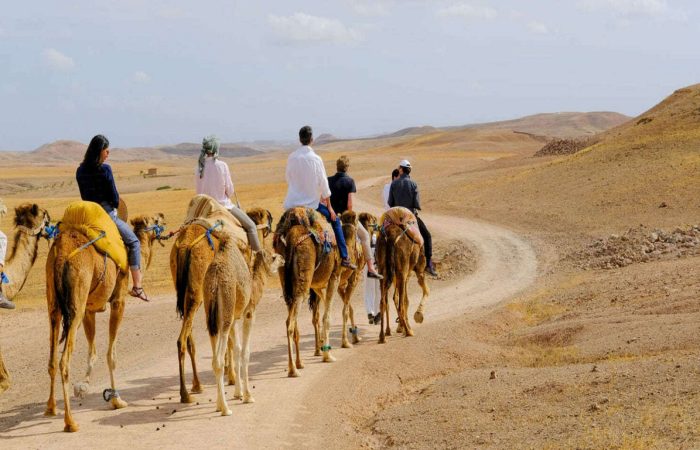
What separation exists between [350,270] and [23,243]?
5.16 m

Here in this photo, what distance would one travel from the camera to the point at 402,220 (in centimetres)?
1465

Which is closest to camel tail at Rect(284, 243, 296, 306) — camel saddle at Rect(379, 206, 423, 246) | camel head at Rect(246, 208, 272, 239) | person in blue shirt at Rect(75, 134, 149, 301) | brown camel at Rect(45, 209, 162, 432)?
camel head at Rect(246, 208, 272, 239)

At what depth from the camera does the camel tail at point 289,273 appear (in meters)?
11.8

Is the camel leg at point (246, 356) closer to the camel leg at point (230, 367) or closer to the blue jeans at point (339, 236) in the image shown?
the camel leg at point (230, 367)

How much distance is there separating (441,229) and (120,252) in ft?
73.3

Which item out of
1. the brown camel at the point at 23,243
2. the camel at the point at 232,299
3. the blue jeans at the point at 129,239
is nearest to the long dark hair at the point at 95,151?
the blue jeans at the point at 129,239

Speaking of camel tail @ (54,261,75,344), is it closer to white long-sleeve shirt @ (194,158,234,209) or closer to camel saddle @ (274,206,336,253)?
white long-sleeve shirt @ (194,158,234,209)

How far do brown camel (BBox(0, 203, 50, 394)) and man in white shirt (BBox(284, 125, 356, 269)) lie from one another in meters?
3.52

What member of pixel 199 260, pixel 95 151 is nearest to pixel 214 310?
pixel 199 260

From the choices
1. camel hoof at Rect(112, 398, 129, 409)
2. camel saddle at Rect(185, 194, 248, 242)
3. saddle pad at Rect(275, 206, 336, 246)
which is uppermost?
camel saddle at Rect(185, 194, 248, 242)

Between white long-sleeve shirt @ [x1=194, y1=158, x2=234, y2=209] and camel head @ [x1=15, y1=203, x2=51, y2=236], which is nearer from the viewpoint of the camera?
camel head @ [x1=15, y1=203, x2=51, y2=236]

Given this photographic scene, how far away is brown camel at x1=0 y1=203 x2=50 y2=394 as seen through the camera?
35.2 ft

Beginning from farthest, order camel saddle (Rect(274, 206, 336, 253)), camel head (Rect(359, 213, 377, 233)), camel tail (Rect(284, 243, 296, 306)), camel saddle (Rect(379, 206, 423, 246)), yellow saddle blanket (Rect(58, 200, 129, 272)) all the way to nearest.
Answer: camel saddle (Rect(379, 206, 423, 246)) → camel head (Rect(359, 213, 377, 233)) → camel saddle (Rect(274, 206, 336, 253)) → camel tail (Rect(284, 243, 296, 306)) → yellow saddle blanket (Rect(58, 200, 129, 272))

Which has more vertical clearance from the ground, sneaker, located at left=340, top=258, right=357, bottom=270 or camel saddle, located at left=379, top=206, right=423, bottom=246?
camel saddle, located at left=379, top=206, right=423, bottom=246
